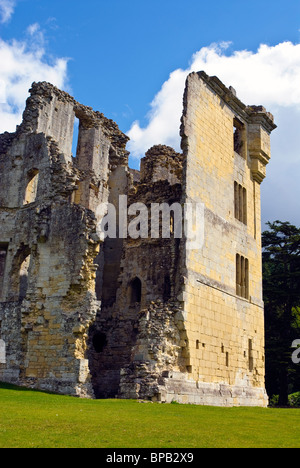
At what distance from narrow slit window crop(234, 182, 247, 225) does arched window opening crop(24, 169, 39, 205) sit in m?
8.14

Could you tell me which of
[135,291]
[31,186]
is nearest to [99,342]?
[135,291]

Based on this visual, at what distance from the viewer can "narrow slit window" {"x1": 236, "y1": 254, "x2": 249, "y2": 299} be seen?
76.9ft

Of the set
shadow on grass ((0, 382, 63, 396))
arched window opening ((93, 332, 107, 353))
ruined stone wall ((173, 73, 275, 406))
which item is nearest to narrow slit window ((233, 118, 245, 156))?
ruined stone wall ((173, 73, 275, 406))

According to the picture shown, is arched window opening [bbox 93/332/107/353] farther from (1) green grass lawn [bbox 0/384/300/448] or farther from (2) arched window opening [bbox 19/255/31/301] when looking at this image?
(1) green grass lawn [bbox 0/384/300/448]

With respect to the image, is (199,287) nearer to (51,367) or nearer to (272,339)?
(51,367)

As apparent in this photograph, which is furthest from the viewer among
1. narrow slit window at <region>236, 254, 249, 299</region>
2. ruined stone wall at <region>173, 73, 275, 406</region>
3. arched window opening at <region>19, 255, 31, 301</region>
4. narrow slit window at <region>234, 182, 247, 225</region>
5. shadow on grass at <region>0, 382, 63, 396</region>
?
narrow slit window at <region>234, 182, 247, 225</region>

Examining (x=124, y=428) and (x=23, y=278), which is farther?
(x=23, y=278)

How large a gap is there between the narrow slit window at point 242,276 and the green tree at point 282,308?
28.0 feet

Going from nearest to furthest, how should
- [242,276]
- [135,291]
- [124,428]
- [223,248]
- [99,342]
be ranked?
1. [124,428]
2. [223,248]
3. [99,342]
4. [242,276]
5. [135,291]

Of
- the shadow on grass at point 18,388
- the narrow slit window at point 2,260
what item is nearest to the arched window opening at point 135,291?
the narrow slit window at point 2,260

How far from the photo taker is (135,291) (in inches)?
943

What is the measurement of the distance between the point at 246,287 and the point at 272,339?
9.33 m

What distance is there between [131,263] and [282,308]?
14.3 meters

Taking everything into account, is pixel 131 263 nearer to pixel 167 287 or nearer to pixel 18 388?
pixel 167 287
